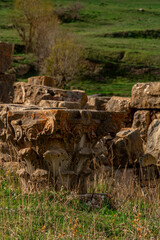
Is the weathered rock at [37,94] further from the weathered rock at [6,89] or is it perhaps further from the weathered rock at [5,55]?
the weathered rock at [5,55]

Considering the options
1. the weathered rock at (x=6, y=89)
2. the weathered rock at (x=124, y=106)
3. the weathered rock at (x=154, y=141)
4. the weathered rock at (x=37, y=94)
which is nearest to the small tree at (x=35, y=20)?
the weathered rock at (x=6, y=89)

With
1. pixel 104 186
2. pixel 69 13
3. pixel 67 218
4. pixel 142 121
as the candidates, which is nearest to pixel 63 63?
pixel 142 121

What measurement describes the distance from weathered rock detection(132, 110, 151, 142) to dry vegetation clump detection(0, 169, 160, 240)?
3420mm

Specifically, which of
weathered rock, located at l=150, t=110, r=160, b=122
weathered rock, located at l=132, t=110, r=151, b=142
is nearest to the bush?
weathered rock, located at l=132, t=110, r=151, b=142

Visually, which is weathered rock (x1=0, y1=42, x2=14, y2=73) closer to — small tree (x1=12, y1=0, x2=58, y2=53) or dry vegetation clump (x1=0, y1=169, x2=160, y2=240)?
dry vegetation clump (x1=0, y1=169, x2=160, y2=240)

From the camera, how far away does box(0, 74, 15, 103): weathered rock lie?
412 inches

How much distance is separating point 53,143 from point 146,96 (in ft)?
13.2

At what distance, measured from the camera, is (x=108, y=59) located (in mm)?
42094

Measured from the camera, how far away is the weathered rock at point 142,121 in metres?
8.99

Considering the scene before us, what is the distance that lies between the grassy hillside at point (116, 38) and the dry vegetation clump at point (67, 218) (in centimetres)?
2469

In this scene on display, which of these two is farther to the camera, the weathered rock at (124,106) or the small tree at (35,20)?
the small tree at (35,20)

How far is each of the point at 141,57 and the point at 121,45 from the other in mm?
5840

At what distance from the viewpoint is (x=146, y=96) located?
29.2 ft

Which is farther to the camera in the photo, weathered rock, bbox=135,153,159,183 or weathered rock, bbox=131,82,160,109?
weathered rock, bbox=131,82,160,109
